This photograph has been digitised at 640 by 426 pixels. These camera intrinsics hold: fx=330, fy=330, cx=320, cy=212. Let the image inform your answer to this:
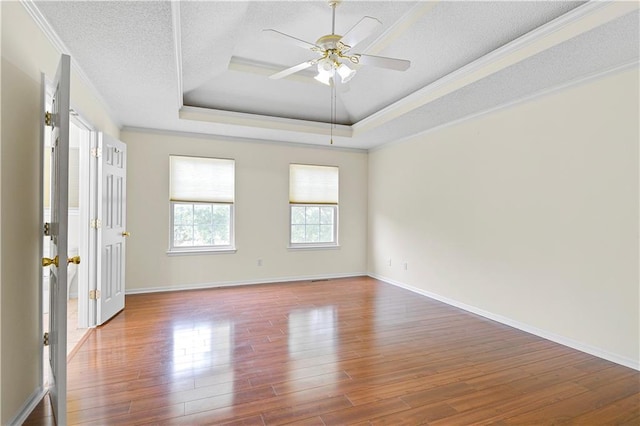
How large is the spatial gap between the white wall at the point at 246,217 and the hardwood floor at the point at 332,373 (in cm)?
113

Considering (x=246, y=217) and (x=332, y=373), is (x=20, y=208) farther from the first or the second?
(x=246, y=217)

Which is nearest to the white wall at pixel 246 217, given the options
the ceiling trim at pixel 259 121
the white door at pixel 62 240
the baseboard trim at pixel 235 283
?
the baseboard trim at pixel 235 283

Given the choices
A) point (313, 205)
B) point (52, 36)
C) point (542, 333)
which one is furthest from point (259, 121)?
point (542, 333)

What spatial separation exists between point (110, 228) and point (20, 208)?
196cm

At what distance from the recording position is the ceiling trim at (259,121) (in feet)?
14.6

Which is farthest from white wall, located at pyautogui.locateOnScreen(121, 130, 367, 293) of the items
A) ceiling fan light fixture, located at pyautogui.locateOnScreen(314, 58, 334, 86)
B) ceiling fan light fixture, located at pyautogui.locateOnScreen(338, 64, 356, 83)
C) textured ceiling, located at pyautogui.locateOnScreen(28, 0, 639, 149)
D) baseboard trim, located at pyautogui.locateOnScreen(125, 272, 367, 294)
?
ceiling fan light fixture, located at pyautogui.locateOnScreen(338, 64, 356, 83)

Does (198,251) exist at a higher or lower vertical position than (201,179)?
lower

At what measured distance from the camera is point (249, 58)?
13.6 feet

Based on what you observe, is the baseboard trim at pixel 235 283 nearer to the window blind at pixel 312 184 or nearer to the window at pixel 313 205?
the window at pixel 313 205

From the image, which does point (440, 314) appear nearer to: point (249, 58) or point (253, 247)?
point (253, 247)

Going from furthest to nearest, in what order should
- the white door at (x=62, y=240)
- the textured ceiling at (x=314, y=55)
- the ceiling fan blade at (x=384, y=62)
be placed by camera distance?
the ceiling fan blade at (x=384, y=62)
the textured ceiling at (x=314, y=55)
the white door at (x=62, y=240)

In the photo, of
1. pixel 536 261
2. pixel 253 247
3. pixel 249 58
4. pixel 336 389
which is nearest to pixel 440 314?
pixel 536 261

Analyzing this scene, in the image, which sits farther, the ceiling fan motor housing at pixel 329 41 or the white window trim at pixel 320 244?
the white window trim at pixel 320 244

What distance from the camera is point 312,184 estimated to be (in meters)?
5.96
